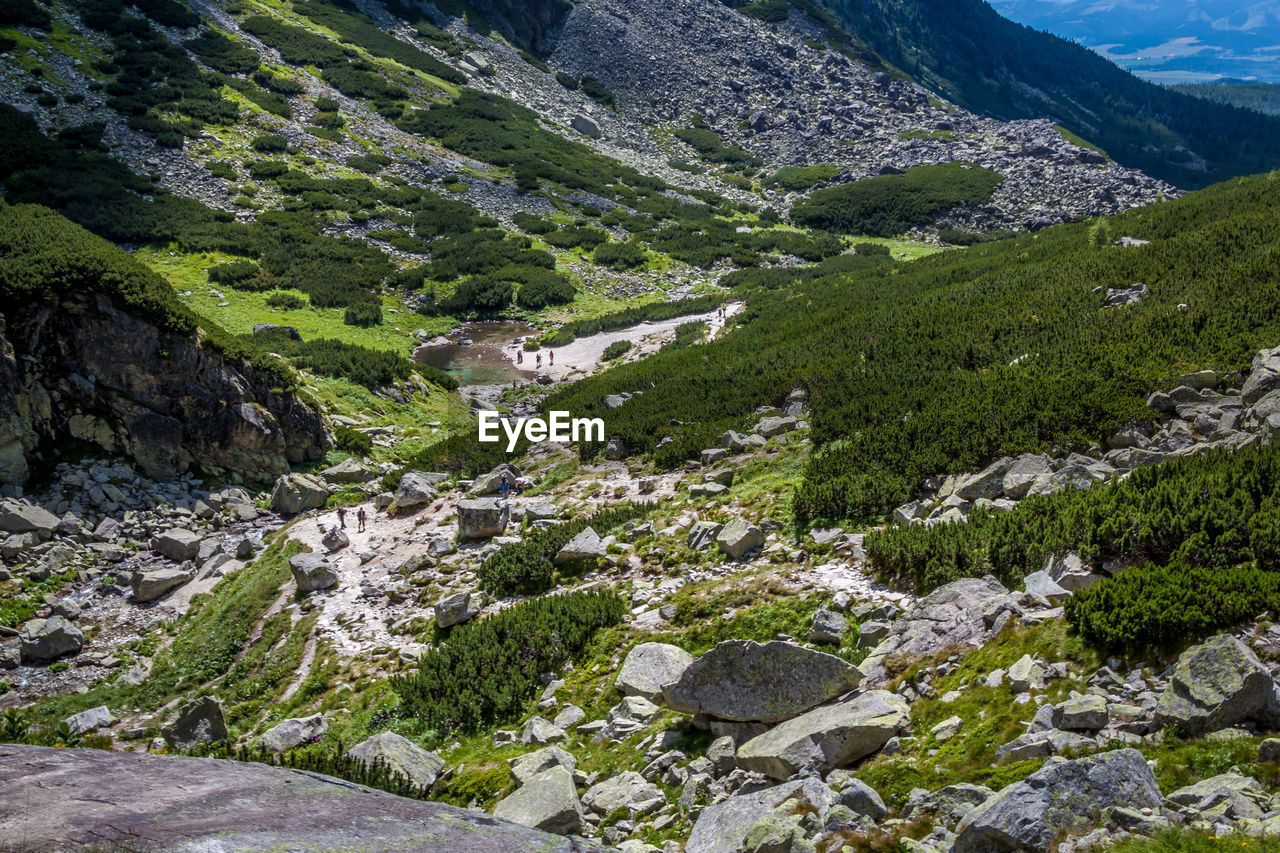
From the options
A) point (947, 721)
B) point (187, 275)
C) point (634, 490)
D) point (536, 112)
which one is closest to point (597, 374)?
point (634, 490)

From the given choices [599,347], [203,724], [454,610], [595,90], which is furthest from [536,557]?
[595,90]

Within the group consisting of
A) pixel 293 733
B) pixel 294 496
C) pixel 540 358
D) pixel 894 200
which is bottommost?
pixel 294 496

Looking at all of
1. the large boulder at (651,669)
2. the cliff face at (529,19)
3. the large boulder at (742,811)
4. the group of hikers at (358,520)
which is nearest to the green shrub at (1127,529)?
A: the large boulder at (651,669)

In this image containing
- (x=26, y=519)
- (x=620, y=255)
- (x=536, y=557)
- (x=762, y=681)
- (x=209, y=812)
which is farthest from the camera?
(x=620, y=255)

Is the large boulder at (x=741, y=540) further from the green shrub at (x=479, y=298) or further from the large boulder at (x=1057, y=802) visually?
the green shrub at (x=479, y=298)

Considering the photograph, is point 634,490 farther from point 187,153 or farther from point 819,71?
point 819,71

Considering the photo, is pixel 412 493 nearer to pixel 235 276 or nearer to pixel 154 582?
pixel 154 582

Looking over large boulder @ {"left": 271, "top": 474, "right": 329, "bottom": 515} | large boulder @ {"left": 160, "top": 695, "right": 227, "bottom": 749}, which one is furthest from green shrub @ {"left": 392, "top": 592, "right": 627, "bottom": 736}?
large boulder @ {"left": 271, "top": 474, "right": 329, "bottom": 515}
